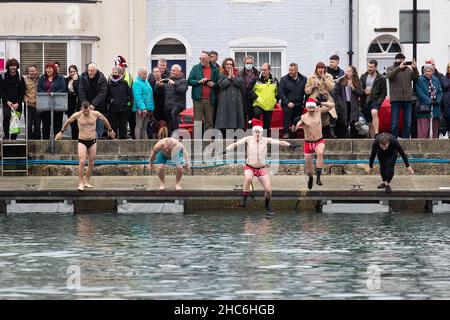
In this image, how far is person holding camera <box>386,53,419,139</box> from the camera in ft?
123

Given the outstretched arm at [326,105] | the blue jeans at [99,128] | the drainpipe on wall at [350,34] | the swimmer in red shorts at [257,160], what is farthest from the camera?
the drainpipe on wall at [350,34]

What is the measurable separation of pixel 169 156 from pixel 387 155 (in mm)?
4157

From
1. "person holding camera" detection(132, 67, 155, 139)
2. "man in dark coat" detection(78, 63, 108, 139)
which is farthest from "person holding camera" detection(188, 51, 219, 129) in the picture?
"man in dark coat" detection(78, 63, 108, 139)

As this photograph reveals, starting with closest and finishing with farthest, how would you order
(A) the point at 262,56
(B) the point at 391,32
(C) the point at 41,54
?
(C) the point at 41,54, (B) the point at 391,32, (A) the point at 262,56

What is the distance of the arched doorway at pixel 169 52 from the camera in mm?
48031

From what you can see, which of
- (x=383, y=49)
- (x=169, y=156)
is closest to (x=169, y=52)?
(x=383, y=49)

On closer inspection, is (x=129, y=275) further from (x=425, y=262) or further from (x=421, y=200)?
(x=421, y=200)

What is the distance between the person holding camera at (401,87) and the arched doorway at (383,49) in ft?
32.4

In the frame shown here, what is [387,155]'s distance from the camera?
117ft

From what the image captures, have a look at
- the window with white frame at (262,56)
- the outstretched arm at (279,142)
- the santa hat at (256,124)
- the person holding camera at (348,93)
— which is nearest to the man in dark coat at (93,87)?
the santa hat at (256,124)

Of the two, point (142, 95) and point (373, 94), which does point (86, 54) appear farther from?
point (373, 94)

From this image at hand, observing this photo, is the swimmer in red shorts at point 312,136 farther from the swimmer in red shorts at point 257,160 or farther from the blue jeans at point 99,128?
the blue jeans at point 99,128

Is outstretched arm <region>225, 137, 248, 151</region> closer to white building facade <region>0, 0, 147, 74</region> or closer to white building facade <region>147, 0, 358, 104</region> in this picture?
white building facade <region>0, 0, 147, 74</region>
